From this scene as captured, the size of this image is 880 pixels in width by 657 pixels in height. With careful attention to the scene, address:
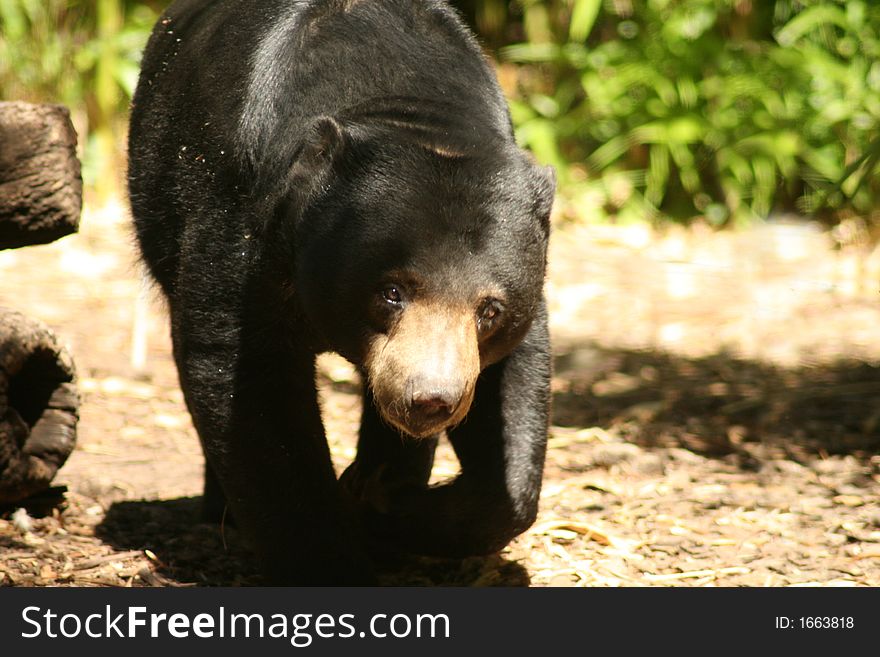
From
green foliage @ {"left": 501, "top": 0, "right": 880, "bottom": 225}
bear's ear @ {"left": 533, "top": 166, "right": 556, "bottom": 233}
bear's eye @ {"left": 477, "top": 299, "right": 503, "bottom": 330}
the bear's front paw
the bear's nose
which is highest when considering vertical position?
green foliage @ {"left": 501, "top": 0, "right": 880, "bottom": 225}

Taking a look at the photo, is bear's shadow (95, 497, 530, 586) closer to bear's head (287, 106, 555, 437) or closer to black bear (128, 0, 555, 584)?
black bear (128, 0, 555, 584)

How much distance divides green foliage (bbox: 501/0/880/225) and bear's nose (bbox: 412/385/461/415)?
7904mm

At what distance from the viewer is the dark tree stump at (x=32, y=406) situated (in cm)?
436

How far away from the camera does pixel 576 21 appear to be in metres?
11.7

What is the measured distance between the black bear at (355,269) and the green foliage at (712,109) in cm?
710

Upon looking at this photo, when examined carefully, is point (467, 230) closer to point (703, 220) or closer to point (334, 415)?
point (334, 415)

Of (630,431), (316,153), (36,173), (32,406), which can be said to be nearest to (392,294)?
(316,153)

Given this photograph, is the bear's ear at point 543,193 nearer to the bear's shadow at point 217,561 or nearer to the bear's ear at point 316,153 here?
the bear's ear at point 316,153

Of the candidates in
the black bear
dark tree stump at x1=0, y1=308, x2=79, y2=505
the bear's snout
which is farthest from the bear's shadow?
the bear's snout

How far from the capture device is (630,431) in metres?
6.27

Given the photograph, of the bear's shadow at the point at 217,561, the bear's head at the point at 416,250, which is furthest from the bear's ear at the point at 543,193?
the bear's shadow at the point at 217,561

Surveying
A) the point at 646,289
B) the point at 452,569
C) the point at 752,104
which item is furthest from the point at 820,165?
the point at 452,569

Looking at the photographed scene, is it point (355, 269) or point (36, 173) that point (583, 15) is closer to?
point (36, 173)

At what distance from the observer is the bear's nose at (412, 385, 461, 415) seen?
10.9ft
